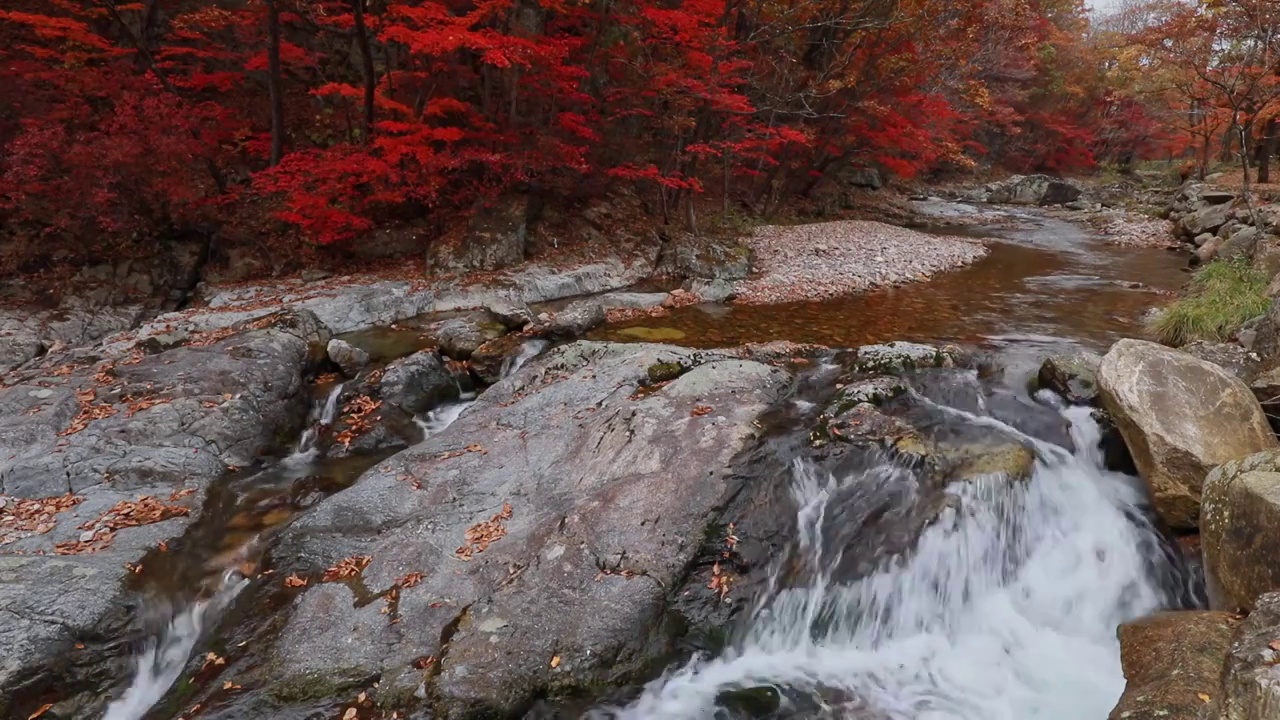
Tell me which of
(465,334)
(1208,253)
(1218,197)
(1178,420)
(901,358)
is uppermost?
(1218,197)

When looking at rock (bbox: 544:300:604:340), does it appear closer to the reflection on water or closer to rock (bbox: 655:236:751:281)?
the reflection on water

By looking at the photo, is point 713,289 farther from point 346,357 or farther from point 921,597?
point 921,597

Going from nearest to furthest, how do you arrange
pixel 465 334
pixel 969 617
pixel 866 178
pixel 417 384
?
pixel 969 617, pixel 417 384, pixel 465 334, pixel 866 178

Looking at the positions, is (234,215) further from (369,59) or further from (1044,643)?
(1044,643)

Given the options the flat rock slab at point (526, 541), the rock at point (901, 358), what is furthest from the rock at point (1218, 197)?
the flat rock slab at point (526, 541)

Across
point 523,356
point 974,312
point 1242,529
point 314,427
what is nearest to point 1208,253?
point 974,312

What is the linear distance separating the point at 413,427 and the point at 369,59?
842 cm

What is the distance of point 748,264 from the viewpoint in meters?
14.4

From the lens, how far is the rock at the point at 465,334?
9.60m

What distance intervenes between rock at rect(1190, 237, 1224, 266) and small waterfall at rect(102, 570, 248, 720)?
16.8m

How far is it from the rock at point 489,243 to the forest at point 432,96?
0.39 metres

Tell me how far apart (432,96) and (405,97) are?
0.74 metres

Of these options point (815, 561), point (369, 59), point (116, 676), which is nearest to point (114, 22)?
point (369, 59)

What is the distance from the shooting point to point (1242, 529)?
4.22m
